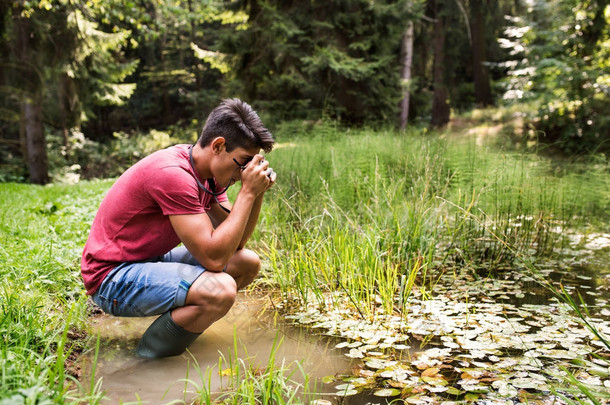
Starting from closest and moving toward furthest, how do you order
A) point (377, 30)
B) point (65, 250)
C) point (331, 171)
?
point (65, 250) < point (331, 171) < point (377, 30)

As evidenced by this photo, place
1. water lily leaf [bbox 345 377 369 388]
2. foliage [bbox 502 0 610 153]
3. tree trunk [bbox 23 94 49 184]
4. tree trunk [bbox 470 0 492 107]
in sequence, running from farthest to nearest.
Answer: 1. tree trunk [bbox 470 0 492 107]
2. tree trunk [bbox 23 94 49 184]
3. foliage [bbox 502 0 610 153]
4. water lily leaf [bbox 345 377 369 388]

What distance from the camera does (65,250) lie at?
3340 millimetres

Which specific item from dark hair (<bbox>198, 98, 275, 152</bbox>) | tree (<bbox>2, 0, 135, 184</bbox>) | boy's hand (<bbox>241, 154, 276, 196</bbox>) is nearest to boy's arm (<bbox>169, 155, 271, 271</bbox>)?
boy's hand (<bbox>241, 154, 276, 196</bbox>)

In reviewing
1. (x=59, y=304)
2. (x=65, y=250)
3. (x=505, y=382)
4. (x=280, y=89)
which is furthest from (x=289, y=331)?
(x=280, y=89)

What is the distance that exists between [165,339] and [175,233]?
532 millimetres

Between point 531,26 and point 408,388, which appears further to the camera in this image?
point 531,26

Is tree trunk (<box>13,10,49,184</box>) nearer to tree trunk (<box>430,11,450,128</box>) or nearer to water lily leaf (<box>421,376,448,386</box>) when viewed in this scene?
water lily leaf (<box>421,376,448,386</box>)

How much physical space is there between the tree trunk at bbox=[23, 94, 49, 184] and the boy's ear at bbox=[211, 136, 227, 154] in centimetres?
1052

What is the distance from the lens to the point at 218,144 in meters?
2.33

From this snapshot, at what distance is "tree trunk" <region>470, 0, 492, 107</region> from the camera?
1541 centimetres

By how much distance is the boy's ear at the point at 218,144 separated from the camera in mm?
2311

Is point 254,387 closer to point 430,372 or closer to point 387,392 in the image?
point 387,392

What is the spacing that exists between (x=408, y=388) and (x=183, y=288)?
44.9 inches

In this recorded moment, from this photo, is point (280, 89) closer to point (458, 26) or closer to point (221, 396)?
point (221, 396)
